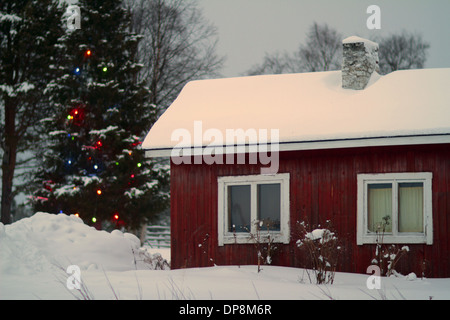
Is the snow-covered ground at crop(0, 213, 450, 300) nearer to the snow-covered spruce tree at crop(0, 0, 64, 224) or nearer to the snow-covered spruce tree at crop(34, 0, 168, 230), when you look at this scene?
the snow-covered spruce tree at crop(34, 0, 168, 230)

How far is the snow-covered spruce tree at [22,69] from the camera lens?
2434cm

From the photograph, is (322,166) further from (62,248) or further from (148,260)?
(62,248)

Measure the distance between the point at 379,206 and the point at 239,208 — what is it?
9.49 ft

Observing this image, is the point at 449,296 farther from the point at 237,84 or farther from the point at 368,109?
the point at 237,84

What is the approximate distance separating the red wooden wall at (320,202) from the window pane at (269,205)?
33 cm

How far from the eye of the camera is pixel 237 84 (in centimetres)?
1572

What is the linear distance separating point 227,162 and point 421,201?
13.1 feet

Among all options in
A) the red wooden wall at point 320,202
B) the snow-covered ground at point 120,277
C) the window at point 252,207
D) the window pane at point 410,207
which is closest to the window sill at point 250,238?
the window at point 252,207

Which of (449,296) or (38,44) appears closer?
(449,296)

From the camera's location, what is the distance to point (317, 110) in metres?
13.3

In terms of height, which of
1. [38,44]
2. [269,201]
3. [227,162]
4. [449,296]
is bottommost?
[449,296]
